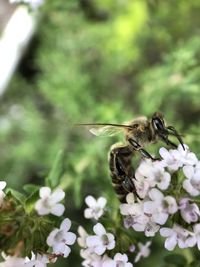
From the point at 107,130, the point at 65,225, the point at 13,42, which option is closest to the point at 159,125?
the point at 107,130

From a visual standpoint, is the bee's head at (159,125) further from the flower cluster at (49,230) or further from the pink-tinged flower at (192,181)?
the flower cluster at (49,230)

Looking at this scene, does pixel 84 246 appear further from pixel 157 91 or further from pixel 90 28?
pixel 90 28

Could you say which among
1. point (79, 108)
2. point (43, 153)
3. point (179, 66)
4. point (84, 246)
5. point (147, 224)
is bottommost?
point (43, 153)

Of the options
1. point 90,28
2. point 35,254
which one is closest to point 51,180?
point 35,254

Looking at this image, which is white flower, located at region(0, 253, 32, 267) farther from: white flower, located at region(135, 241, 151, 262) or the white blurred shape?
the white blurred shape

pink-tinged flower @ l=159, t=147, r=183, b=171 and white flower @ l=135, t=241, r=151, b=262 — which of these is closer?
pink-tinged flower @ l=159, t=147, r=183, b=171

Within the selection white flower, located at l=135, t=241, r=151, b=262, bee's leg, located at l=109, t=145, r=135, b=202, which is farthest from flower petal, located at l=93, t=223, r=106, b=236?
white flower, located at l=135, t=241, r=151, b=262
